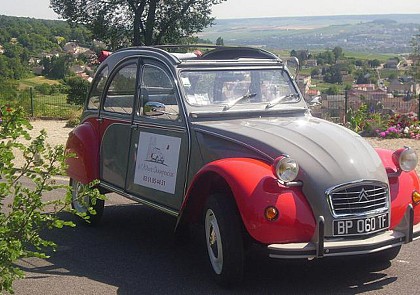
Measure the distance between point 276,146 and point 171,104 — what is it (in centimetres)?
141

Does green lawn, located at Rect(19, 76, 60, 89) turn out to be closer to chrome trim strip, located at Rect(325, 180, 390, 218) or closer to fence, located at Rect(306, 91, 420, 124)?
fence, located at Rect(306, 91, 420, 124)

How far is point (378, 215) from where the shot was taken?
5.62 meters

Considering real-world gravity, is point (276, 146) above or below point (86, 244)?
above

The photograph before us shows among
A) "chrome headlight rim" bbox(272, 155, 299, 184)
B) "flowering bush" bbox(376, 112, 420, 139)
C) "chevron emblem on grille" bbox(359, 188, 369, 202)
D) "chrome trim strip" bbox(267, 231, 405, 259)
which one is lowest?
"flowering bush" bbox(376, 112, 420, 139)

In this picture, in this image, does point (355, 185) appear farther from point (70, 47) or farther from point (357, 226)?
point (70, 47)

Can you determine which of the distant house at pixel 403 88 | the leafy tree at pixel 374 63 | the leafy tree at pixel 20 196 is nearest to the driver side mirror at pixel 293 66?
the leafy tree at pixel 20 196

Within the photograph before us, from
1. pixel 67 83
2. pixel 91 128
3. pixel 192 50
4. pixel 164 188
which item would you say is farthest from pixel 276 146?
pixel 67 83

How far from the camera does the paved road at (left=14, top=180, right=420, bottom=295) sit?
5.76 m

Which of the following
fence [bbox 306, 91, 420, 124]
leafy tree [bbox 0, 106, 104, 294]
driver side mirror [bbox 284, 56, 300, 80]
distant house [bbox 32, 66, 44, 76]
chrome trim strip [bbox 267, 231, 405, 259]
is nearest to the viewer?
leafy tree [bbox 0, 106, 104, 294]

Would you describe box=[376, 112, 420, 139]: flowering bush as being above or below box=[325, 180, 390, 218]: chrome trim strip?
below

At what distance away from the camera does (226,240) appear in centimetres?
551

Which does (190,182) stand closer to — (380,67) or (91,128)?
(91,128)

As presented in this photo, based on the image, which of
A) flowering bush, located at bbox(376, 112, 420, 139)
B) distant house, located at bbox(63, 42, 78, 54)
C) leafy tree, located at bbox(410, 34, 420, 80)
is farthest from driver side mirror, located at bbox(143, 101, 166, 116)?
distant house, located at bbox(63, 42, 78, 54)

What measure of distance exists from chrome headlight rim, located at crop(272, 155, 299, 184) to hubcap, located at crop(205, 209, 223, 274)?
643mm
